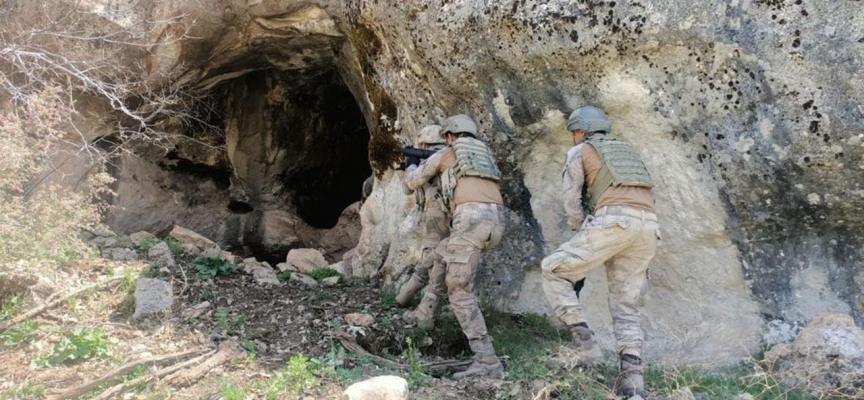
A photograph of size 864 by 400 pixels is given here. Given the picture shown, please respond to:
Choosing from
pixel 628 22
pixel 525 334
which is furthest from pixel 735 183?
pixel 525 334

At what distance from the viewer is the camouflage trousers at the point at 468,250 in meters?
4.89

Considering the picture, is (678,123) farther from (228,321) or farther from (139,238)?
(139,238)

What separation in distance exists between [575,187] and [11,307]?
4.34 metres

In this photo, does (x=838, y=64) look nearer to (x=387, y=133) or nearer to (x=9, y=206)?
(x=387, y=133)

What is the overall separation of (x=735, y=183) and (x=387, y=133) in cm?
360

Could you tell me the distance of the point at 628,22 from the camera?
4.77m

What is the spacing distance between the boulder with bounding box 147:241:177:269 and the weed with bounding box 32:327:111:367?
1.93m

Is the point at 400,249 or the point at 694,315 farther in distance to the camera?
the point at 400,249

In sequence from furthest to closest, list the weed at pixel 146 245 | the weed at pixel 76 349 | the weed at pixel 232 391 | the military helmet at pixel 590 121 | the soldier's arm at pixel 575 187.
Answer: the weed at pixel 146 245 < the military helmet at pixel 590 121 < the soldier's arm at pixel 575 187 < the weed at pixel 76 349 < the weed at pixel 232 391

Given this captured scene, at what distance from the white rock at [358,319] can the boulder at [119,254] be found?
2.54m

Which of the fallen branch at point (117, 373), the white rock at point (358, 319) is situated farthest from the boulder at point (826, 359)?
the fallen branch at point (117, 373)

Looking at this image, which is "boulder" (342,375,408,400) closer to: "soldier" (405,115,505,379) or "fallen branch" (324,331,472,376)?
"fallen branch" (324,331,472,376)

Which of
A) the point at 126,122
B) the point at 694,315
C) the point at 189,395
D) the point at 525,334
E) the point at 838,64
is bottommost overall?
the point at 189,395

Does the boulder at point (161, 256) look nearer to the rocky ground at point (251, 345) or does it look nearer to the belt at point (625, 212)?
the rocky ground at point (251, 345)
